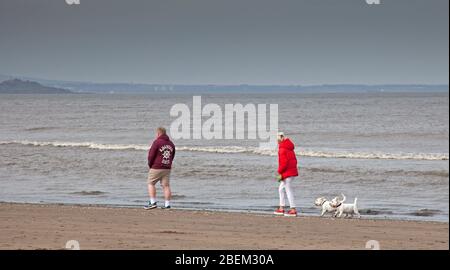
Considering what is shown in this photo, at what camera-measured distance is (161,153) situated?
53.1 feet

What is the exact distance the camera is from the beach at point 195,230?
11805 millimetres

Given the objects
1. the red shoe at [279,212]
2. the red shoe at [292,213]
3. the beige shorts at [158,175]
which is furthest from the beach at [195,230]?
the beige shorts at [158,175]

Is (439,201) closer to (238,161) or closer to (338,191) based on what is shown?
(338,191)

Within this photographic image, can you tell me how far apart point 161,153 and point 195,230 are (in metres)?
3.06

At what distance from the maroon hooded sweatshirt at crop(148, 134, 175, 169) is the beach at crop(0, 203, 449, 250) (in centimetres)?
88

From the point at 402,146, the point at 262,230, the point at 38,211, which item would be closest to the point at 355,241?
the point at 262,230

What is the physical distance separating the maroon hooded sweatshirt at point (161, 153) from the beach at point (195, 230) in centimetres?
88

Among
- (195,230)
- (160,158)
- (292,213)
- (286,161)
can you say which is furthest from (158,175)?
(195,230)

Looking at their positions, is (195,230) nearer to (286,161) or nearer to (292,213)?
(286,161)

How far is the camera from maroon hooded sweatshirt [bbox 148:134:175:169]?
16109 millimetres

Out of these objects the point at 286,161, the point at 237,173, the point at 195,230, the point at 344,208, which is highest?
the point at 286,161

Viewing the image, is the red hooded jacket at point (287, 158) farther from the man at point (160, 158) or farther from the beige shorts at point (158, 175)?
the beige shorts at point (158, 175)

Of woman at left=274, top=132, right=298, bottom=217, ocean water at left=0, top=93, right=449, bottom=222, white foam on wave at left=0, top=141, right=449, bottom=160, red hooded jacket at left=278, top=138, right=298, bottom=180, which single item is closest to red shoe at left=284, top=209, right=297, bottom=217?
woman at left=274, top=132, right=298, bottom=217
